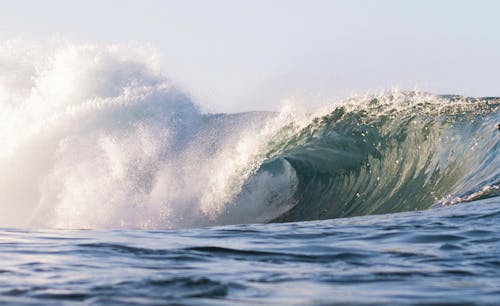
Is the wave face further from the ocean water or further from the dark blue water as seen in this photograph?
the dark blue water

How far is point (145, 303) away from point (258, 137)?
1196 cm

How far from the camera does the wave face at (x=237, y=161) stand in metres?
14.2

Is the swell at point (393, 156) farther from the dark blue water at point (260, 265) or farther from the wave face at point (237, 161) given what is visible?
the dark blue water at point (260, 265)

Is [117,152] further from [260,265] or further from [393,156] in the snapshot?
[260,265]

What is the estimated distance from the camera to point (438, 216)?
10039 mm

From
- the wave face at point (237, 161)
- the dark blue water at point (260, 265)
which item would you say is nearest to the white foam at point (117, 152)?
the wave face at point (237, 161)

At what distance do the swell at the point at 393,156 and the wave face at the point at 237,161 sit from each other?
0.03 m

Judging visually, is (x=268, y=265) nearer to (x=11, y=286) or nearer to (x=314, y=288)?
(x=314, y=288)

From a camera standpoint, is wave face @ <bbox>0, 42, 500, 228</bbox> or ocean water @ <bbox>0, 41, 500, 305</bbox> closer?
ocean water @ <bbox>0, 41, 500, 305</bbox>

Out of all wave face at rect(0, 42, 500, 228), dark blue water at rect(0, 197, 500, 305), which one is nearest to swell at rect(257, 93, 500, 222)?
wave face at rect(0, 42, 500, 228)

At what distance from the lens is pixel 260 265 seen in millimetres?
6266

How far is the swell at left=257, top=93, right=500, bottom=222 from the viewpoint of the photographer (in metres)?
13.6

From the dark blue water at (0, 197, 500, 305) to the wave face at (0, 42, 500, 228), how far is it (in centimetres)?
470

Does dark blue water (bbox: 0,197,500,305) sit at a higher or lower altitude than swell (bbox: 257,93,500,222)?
lower
